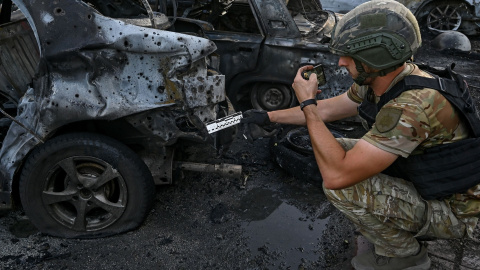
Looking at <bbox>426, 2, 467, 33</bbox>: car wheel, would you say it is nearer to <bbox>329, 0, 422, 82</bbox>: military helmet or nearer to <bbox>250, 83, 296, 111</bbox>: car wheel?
<bbox>250, 83, 296, 111</bbox>: car wheel

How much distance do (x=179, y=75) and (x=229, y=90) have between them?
229cm

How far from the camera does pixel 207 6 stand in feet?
17.3

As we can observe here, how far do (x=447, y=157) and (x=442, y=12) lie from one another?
8.72 m

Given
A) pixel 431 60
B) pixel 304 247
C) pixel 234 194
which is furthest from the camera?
pixel 431 60

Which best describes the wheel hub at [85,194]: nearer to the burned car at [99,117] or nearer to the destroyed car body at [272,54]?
the burned car at [99,117]

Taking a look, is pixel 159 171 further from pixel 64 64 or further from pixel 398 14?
pixel 398 14

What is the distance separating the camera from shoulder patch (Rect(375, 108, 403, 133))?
2.04 metres

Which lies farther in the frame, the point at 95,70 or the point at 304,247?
the point at 304,247

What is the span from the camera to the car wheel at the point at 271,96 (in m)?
5.00

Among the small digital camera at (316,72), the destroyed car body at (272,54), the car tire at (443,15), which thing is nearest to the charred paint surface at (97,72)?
the small digital camera at (316,72)

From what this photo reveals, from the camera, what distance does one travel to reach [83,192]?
2.94 metres

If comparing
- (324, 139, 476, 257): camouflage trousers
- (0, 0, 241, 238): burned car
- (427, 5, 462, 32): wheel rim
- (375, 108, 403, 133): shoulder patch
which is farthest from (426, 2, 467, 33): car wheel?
(375, 108, 403, 133): shoulder patch

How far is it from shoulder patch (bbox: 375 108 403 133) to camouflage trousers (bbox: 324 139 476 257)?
0.52m

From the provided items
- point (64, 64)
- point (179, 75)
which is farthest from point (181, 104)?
point (64, 64)
